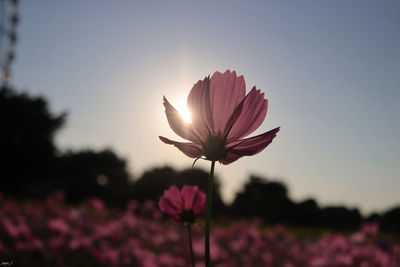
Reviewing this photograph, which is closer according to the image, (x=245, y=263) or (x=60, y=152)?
(x=245, y=263)

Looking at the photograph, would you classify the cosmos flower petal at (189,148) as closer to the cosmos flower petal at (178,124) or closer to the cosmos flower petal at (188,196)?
the cosmos flower petal at (178,124)

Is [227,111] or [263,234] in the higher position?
[227,111]

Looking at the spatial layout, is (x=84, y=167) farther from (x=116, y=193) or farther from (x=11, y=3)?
(x=11, y=3)

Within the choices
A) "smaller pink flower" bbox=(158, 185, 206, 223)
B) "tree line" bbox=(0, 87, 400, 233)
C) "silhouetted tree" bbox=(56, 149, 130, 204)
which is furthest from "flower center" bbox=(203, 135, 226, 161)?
"silhouetted tree" bbox=(56, 149, 130, 204)

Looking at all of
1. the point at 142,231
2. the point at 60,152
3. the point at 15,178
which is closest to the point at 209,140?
the point at 142,231

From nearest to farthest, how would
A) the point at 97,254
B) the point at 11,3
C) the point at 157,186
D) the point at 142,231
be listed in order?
the point at 97,254 → the point at 142,231 → the point at 11,3 → the point at 157,186

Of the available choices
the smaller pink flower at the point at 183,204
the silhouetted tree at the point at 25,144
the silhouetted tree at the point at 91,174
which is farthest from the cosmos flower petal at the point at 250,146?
the silhouetted tree at the point at 25,144

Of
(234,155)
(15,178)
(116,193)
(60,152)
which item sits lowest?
(234,155)
